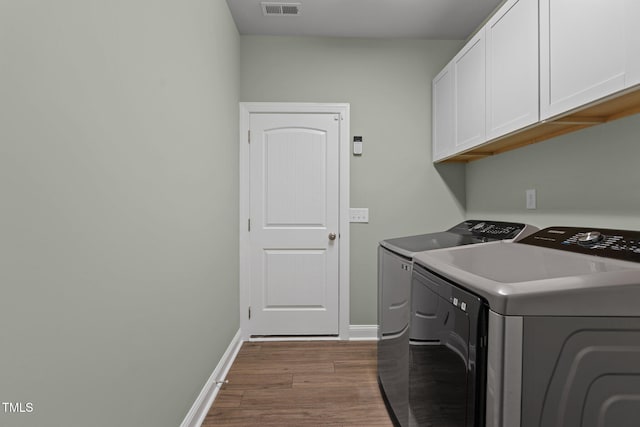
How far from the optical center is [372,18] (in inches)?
101

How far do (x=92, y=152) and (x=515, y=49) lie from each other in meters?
1.91

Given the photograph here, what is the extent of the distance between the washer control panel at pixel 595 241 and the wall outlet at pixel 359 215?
148 centimetres

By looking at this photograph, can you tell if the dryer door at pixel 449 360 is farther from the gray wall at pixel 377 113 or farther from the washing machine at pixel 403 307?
the gray wall at pixel 377 113

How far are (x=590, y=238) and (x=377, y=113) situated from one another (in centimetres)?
198

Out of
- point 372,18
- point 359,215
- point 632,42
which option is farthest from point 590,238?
point 372,18

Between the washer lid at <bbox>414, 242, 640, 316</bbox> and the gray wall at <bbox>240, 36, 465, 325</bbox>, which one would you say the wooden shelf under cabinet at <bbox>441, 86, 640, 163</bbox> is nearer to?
the washer lid at <bbox>414, 242, 640, 316</bbox>

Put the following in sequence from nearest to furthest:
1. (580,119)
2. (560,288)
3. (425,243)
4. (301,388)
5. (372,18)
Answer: (560,288) < (580,119) < (425,243) < (301,388) < (372,18)

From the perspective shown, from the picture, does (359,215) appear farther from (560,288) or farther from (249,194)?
(560,288)

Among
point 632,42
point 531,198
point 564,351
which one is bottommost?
point 564,351

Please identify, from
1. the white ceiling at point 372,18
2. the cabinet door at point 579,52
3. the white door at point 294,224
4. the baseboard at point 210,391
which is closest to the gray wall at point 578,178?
the cabinet door at point 579,52

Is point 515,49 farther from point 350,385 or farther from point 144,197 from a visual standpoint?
point 350,385

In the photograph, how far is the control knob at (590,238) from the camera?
1229mm

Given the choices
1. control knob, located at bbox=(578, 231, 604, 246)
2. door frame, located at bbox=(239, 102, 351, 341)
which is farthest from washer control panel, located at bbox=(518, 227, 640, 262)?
door frame, located at bbox=(239, 102, 351, 341)

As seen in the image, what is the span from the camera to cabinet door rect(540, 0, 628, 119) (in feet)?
3.77
